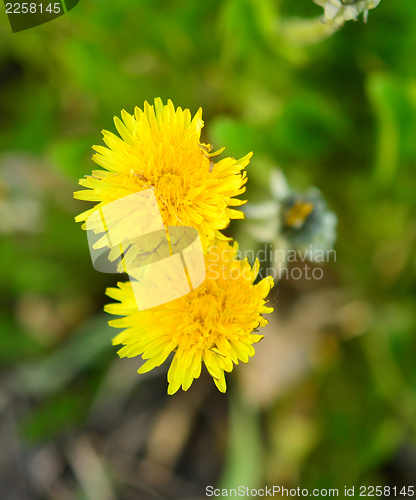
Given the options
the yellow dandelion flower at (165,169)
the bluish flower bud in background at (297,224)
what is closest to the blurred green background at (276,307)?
the bluish flower bud in background at (297,224)

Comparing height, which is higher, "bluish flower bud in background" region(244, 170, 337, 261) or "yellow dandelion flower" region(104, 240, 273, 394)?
"yellow dandelion flower" region(104, 240, 273, 394)

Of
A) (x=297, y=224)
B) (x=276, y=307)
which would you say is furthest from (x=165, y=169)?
(x=276, y=307)

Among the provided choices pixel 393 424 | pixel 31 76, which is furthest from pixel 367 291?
pixel 31 76

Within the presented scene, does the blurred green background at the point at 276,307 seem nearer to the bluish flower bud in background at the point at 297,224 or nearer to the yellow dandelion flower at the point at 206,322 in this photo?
the bluish flower bud in background at the point at 297,224

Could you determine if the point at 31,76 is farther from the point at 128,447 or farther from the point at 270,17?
the point at 128,447

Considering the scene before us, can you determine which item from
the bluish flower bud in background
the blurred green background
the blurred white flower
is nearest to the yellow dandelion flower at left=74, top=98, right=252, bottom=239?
the blurred white flower

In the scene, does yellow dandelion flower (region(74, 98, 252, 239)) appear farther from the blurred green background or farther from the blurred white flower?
the blurred green background

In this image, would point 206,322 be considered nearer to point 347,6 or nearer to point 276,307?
point 347,6
